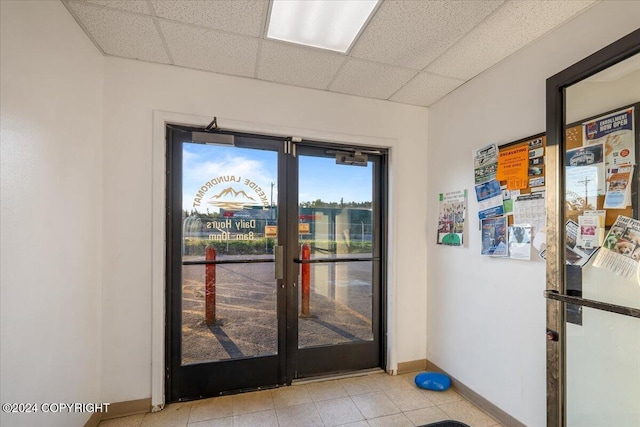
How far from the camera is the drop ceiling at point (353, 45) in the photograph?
170 centimetres

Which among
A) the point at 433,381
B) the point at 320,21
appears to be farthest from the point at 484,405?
the point at 320,21

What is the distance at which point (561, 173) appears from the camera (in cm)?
170

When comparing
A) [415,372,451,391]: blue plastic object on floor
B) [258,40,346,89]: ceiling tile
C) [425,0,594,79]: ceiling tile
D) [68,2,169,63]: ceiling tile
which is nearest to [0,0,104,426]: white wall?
[68,2,169,63]: ceiling tile

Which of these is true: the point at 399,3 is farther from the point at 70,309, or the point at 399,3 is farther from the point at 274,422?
the point at 274,422

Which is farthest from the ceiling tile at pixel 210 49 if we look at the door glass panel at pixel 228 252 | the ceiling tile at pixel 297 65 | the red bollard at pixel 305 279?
the red bollard at pixel 305 279

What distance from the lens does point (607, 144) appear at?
156 centimetres

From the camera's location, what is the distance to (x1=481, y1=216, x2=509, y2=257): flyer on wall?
2176 millimetres

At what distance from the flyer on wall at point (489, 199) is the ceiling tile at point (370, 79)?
1.13 metres

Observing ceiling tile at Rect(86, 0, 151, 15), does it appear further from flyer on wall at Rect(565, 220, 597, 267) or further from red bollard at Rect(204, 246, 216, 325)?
flyer on wall at Rect(565, 220, 597, 267)

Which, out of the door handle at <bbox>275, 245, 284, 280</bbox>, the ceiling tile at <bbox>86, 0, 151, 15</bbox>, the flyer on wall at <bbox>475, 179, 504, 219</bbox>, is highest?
the ceiling tile at <bbox>86, 0, 151, 15</bbox>

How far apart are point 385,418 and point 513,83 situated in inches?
108

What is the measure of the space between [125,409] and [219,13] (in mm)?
2925

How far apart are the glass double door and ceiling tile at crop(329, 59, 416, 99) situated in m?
0.59

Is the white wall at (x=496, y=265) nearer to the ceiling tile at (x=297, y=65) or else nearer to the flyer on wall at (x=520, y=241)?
the flyer on wall at (x=520, y=241)
